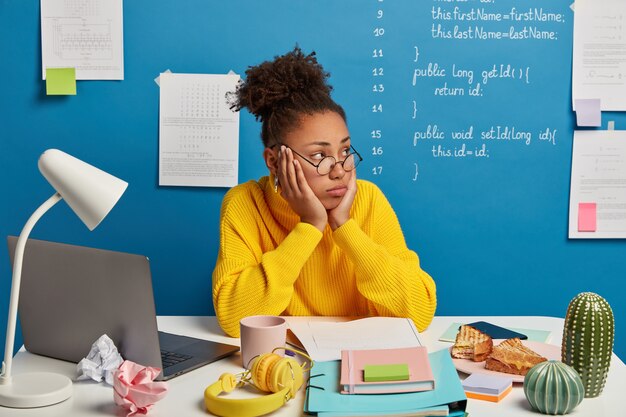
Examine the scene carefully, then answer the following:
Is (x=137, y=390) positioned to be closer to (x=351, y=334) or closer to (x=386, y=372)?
(x=386, y=372)

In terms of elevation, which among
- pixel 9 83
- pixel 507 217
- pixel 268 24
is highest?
pixel 268 24

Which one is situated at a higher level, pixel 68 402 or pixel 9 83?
pixel 9 83

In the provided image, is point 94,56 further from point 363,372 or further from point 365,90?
point 363,372

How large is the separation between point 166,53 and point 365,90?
26.9 inches

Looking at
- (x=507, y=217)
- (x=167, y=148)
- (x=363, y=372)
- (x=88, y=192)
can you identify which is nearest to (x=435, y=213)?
(x=507, y=217)

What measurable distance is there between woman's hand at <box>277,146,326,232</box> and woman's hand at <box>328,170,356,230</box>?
2 cm

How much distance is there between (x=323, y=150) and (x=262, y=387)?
75cm

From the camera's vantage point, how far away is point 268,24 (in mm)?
2576

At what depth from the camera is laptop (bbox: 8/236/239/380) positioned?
4.23 feet

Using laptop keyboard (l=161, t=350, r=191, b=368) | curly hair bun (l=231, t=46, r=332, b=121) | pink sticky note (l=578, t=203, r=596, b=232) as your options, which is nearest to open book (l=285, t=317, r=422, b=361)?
laptop keyboard (l=161, t=350, r=191, b=368)

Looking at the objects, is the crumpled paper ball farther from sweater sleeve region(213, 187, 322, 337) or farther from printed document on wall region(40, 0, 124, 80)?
printed document on wall region(40, 0, 124, 80)

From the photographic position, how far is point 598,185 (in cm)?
265

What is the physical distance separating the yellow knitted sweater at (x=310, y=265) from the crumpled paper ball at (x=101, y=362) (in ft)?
1.18

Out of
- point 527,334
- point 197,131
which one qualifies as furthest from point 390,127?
Result: point 527,334
